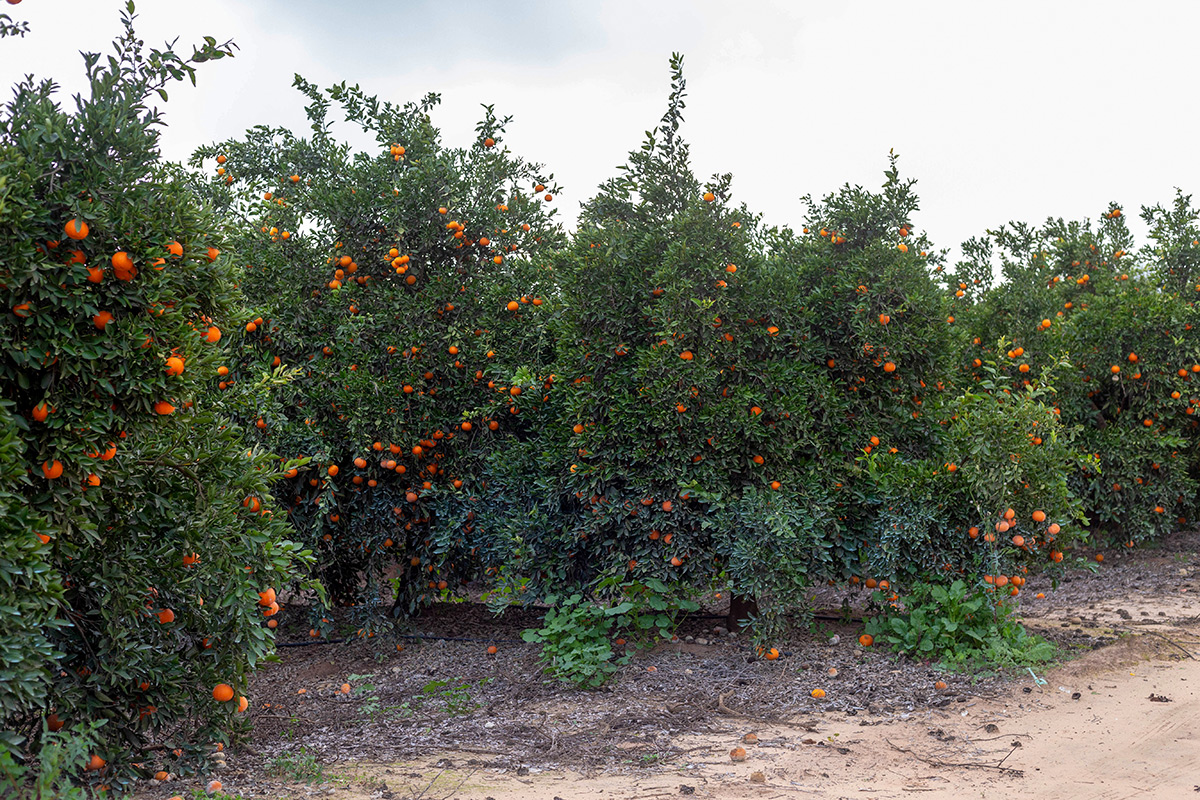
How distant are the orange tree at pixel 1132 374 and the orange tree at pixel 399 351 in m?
5.41

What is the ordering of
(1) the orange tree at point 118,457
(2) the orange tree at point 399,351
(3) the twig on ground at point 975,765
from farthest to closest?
(2) the orange tree at point 399,351, (3) the twig on ground at point 975,765, (1) the orange tree at point 118,457

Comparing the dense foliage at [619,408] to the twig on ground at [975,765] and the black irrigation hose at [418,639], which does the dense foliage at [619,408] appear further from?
the twig on ground at [975,765]

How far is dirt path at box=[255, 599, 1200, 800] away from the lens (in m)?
4.21

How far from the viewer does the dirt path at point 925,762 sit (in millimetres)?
4207

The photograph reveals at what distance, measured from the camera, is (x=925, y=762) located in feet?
15.0

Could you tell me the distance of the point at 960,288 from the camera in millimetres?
12008

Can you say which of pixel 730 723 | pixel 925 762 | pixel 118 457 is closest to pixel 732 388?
pixel 730 723

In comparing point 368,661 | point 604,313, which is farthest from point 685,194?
point 368,661

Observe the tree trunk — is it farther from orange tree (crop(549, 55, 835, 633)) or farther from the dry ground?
orange tree (crop(549, 55, 835, 633))

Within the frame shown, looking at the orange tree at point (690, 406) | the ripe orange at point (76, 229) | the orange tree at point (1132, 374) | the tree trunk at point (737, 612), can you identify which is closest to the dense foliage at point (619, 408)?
the orange tree at point (690, 406)

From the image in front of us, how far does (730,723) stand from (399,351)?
3673mm

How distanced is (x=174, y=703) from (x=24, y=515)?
1306mm

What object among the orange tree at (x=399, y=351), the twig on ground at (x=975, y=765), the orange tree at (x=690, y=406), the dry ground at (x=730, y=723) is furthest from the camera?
the orange tree at (x=399, y=351)

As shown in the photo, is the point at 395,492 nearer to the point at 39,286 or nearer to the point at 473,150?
the point at 473,150
